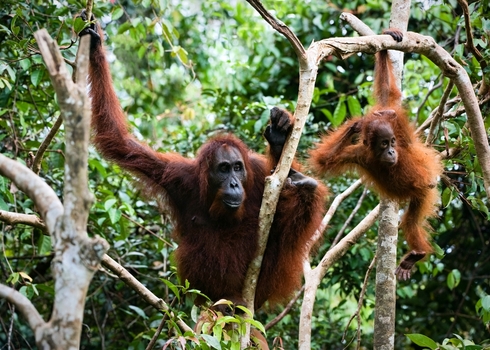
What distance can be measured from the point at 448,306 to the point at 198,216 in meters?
3.92

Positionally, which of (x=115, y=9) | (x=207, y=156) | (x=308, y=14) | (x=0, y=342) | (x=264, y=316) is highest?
(x=308, y=14)

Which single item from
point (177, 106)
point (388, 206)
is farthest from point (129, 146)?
point (177, 106)

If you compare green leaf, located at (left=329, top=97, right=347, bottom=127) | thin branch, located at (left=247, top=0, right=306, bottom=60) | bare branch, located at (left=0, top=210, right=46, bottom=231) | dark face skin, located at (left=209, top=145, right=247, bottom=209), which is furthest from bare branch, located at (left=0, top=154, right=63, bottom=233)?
green leaf, located at (left=329, top=97, right=347, bottom=127)

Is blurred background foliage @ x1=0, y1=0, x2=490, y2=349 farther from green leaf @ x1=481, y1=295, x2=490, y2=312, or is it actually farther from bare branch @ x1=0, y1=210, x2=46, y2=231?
green leaf @ x1=481, y1=295, x2=490, y2=312

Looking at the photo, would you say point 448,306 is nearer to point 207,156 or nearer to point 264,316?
point 264,316

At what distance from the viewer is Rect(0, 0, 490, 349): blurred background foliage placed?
4.86 meters

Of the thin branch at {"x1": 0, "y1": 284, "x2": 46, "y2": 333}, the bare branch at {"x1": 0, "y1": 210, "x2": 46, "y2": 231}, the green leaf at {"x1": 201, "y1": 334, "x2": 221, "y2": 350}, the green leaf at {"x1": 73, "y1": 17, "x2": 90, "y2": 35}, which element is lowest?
the thin branch at {"x1": 0, "y1": 284, "x2": 46, "y2": 333}

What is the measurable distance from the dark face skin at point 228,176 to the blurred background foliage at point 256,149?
83 cm

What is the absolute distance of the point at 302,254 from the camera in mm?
4508

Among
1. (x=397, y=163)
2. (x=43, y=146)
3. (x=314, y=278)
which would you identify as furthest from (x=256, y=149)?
(x=43, y=146)

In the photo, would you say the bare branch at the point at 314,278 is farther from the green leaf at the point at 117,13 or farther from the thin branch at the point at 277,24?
the green leaf at the point at 117,13

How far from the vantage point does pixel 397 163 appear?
16.3 feet

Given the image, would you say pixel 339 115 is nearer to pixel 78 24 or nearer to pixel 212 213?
pixel 212 213

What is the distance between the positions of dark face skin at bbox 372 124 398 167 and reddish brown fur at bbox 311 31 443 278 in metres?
0.04
